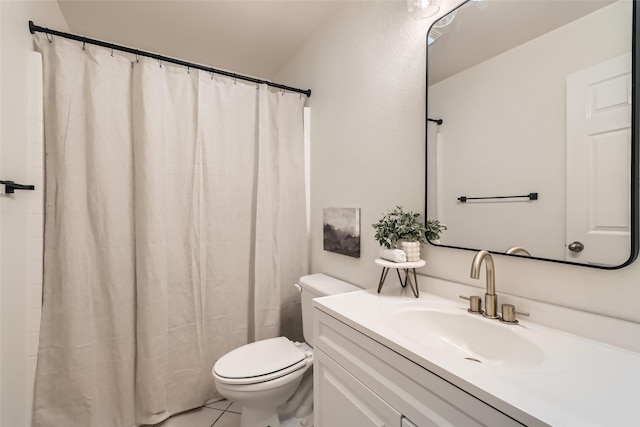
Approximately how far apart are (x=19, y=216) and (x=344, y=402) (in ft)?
4.98

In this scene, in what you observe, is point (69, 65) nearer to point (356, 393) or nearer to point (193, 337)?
point (193, 337)

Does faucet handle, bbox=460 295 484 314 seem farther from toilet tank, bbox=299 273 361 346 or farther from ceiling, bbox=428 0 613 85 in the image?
ceiling, bbox=428 0 613 85

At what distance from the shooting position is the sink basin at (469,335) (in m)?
0.74

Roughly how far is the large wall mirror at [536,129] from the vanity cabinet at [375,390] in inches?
20.4

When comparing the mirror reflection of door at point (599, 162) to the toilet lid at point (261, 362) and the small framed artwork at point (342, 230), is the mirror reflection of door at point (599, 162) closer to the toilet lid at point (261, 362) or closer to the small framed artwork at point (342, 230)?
the small framed artwork at point (342, 230)

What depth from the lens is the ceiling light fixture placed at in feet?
3.49

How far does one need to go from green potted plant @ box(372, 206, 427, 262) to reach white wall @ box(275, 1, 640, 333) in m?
0.09

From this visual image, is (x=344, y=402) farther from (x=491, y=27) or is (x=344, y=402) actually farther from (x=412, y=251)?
(x=491, y=27)

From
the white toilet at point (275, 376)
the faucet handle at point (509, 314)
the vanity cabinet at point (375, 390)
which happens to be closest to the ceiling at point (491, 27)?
the faucet handle at point (509, 314)

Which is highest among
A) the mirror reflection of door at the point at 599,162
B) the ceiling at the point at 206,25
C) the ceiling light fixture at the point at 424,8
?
the ceiling at the point at 206,25

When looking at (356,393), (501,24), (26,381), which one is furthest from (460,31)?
(26,381)

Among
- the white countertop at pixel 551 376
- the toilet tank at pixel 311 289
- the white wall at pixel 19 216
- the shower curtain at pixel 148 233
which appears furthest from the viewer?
the toilet tank at pixel 311 289

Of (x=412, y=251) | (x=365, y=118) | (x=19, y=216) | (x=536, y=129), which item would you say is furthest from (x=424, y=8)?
(x=19, y=216)

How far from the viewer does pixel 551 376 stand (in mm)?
559
